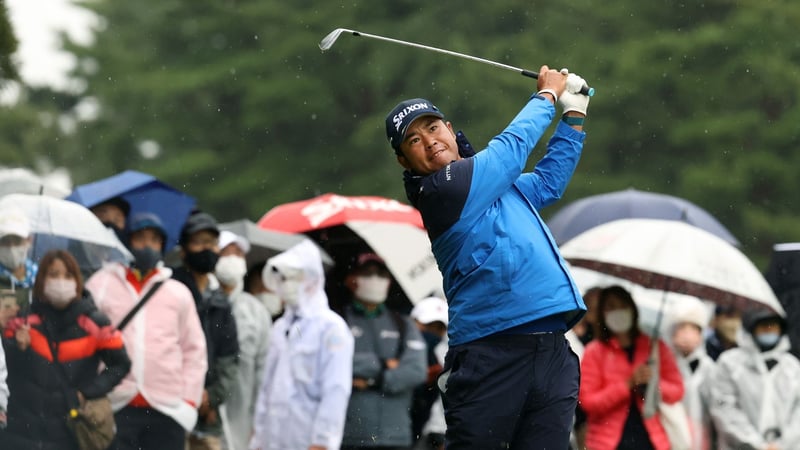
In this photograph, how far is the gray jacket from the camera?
11.1 meters

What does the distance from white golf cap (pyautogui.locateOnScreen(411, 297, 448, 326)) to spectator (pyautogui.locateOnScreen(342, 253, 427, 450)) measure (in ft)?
3.38

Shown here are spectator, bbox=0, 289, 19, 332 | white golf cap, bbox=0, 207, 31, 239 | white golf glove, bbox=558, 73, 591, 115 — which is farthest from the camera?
white golf cap, bbox=0, 207, 31, 239

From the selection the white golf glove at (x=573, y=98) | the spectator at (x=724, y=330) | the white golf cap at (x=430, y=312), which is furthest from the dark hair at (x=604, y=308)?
the white golf glove at (x=573, y=98)

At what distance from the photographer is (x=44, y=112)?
108ft

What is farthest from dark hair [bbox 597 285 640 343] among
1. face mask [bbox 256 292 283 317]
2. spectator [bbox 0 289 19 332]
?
spectator [bbox 0 289 19 332]

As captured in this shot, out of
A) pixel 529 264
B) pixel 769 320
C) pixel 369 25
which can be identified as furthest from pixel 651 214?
pixel 369 25

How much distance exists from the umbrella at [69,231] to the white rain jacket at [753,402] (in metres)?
4.07

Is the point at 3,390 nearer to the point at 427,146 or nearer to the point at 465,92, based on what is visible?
the point at 427,146

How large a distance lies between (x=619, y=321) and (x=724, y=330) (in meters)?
2.57

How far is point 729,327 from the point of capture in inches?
524

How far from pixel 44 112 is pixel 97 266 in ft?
77.2

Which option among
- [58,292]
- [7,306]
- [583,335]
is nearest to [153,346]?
[58,292]

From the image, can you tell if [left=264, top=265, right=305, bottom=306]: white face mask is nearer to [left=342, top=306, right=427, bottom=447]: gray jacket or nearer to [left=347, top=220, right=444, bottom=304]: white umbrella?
[left=342, top=306, right=427, bottom=447]: gray jacket

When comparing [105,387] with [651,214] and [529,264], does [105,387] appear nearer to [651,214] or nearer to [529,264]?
[529,264]
